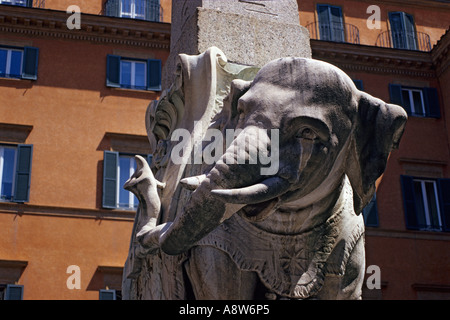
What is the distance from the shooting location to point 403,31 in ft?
73.0

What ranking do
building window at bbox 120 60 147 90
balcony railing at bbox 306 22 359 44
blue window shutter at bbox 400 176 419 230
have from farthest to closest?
balcony railing at bbox 306 22 359 44
blue window shutter at bbox 400 176 419 230
building window at bbox 120 60 147 90

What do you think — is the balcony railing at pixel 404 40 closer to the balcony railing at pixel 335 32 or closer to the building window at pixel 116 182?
the balcony railing at pixel 335 32

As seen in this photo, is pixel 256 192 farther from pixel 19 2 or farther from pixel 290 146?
pixel 19 2

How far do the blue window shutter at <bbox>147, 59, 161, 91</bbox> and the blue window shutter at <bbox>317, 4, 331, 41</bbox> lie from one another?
5130 millimetres

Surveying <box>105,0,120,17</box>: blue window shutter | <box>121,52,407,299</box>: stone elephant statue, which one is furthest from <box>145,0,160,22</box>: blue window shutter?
<box>121,52,407,299</box>: stone elephant statue

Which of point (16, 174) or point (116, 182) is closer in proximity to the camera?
point (16, 174)

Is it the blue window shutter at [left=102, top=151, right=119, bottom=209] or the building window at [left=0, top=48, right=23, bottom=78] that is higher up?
the building window at [left=0, top=48, right=23, bottom=78]

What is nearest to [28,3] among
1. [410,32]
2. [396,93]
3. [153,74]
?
[153,74]

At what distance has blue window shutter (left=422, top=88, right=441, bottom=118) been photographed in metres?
20.8

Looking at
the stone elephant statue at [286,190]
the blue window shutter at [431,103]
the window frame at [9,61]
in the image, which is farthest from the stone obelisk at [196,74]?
the blue window shutter at [431,103]

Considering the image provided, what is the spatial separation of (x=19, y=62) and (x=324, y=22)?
8.60 meters

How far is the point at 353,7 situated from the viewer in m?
22.3

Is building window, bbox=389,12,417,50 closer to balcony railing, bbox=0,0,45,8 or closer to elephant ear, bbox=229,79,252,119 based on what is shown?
balcony railing, bbox=0,0,45,8

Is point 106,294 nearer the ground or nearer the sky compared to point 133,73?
nearer the ground
